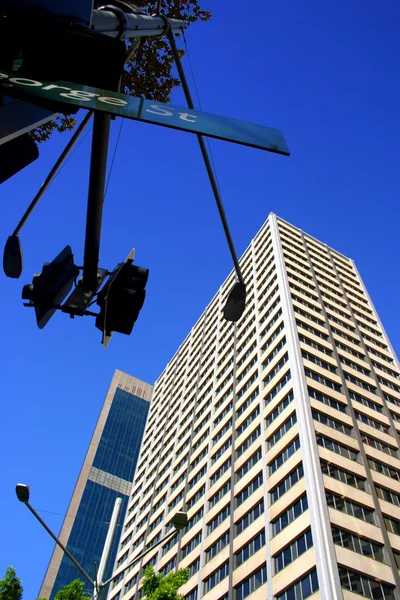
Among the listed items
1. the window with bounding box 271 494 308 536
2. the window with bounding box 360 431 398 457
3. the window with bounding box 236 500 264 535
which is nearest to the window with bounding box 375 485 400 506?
the window with bounding box 360 431 398 457

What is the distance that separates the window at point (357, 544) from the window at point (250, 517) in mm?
7092

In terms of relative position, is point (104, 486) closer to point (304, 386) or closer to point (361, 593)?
point (304, 386)

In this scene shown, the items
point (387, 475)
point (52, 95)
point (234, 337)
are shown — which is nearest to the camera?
point (52, 95)

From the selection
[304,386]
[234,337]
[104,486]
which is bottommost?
[304,386]

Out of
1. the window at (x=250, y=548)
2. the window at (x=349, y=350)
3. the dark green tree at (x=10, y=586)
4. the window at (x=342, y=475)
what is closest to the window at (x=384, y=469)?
the window at (x=342, y=475)

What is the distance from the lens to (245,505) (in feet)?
112

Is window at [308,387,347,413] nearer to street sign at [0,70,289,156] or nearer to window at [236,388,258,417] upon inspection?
window at [236,388,258,417]

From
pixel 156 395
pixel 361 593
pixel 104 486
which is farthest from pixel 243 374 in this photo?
pixel 104 486

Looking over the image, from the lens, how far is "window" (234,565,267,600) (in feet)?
91.8

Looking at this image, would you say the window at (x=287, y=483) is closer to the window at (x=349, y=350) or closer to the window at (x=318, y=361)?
the window at (x=318, y=361)

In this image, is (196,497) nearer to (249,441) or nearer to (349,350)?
(249,441)

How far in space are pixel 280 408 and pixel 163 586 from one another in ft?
70.8

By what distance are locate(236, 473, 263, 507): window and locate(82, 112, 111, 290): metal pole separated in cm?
3394

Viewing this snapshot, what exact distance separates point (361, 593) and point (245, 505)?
12.0 m
